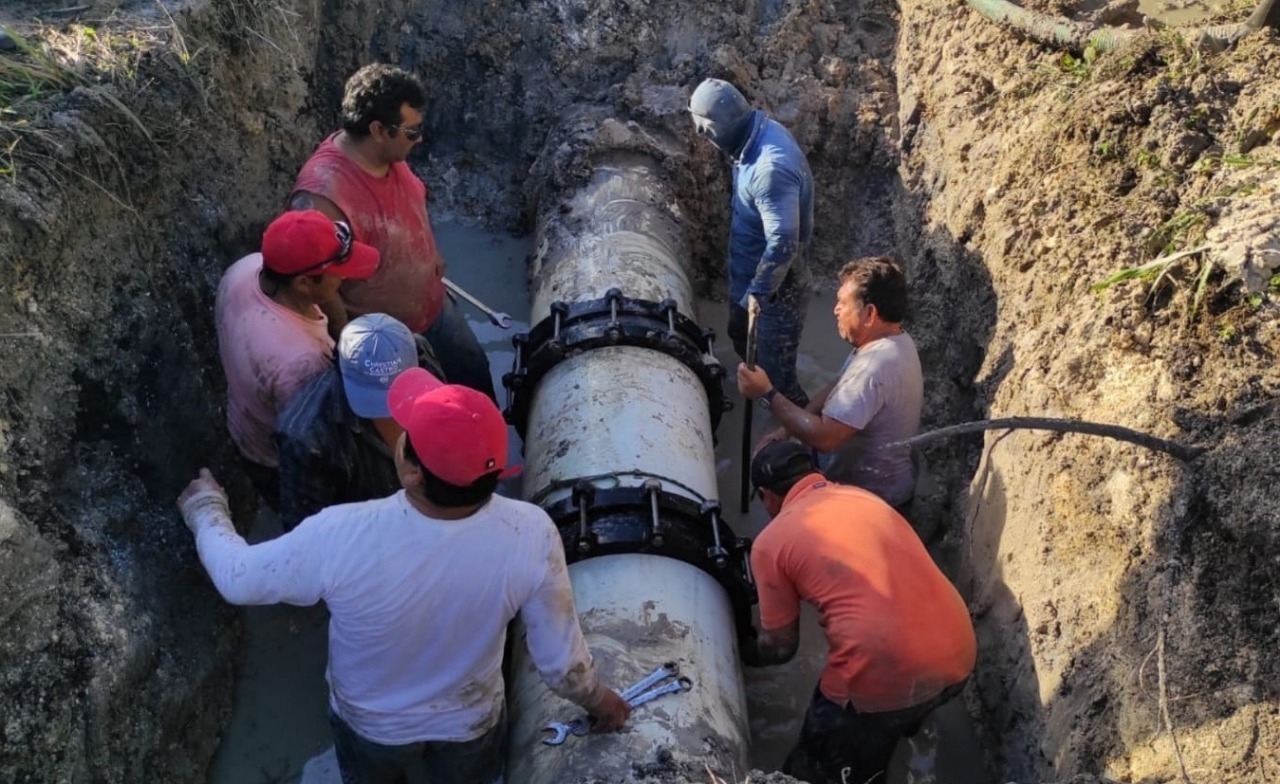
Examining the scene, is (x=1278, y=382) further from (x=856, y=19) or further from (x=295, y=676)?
(x=856, y=19)

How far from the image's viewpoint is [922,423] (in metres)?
5.03

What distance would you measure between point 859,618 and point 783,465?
65cm

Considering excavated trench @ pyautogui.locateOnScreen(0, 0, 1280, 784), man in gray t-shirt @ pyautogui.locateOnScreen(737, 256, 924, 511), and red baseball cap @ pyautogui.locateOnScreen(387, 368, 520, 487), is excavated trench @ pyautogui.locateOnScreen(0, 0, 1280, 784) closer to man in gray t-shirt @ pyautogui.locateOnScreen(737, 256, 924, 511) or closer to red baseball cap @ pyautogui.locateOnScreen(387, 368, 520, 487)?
man in gray t-shirt @ pyautogui.locateOnScreen(737, 256, 924, 511)

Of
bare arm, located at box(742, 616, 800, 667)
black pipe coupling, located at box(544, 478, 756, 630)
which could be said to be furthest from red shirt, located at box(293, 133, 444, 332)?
bare arm, located at box(742, 616, 800, 667)

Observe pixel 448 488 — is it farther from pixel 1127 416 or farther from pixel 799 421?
pixel 1127 416

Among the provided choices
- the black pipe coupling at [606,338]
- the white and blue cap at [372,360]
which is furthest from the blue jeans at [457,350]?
the white and blue cap at [372,360]

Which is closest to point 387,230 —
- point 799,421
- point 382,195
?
point 382,195

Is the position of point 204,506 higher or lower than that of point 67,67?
lower

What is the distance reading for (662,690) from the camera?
3.17 metres

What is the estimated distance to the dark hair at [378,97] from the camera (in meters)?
4.01

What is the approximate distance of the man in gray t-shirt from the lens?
409cm

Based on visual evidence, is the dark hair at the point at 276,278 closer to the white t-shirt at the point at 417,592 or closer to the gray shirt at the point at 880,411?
the white t-shirt at the point at 417,592

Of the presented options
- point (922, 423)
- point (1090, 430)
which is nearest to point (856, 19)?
point (922, 423)

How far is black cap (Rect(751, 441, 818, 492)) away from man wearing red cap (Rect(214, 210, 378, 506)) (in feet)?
5.45
